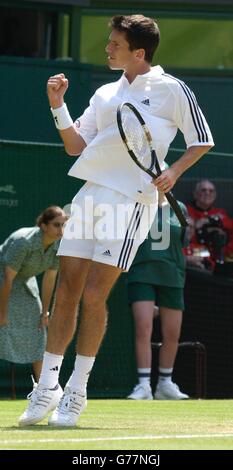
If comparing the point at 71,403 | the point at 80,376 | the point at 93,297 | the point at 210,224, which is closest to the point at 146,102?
the point at 93,297

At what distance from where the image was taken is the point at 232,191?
41.5ft

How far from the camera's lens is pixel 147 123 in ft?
23.5

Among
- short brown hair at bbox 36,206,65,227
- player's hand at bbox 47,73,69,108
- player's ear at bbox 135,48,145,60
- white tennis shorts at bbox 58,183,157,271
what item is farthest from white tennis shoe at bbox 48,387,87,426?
short brown hair at bbox 36,206,65,227

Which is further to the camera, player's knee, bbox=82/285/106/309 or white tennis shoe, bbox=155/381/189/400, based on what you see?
white tennis shoe, bbox=155/381/189/400

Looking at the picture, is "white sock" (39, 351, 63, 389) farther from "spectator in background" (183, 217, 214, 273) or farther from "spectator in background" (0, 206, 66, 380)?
"spectator in background" (183, 217, 214, 273)

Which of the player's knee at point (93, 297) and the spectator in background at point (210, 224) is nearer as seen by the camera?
the player's knee at point (93, 297)

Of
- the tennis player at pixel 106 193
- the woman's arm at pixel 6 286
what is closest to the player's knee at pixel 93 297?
the tennis player at pixel 106 193

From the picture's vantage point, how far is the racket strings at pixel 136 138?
22.9 ft

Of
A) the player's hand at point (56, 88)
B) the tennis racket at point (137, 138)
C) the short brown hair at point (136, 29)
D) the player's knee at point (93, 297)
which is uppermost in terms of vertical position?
the short brown hair at point (136, 29)

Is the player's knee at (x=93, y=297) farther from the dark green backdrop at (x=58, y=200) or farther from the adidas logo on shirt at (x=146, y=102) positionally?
the dark green backdrop at (x=58, y=200)

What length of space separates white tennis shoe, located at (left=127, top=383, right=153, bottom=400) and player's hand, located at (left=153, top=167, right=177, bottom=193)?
191 inches

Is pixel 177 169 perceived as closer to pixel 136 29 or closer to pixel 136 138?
pixel 136 138

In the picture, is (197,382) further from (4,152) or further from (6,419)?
(6,419)

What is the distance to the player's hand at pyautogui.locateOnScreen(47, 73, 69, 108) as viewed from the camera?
23.3 feet
